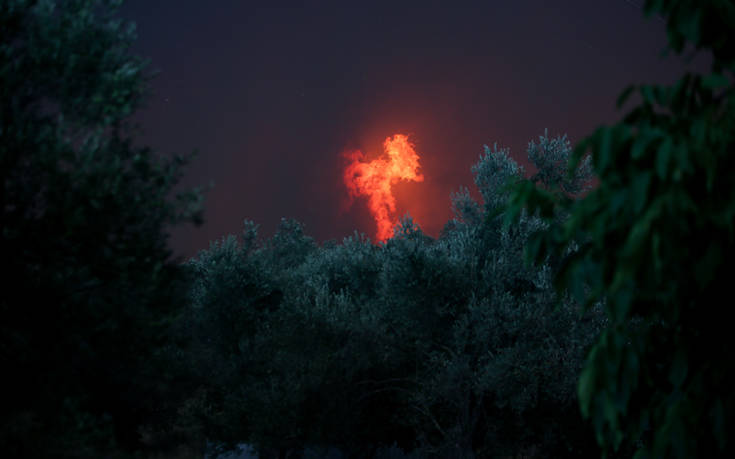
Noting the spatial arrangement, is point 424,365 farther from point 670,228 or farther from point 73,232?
point 670,228

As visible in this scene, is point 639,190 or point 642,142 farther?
point 642,142

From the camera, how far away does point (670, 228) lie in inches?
158

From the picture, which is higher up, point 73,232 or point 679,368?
point 73,232

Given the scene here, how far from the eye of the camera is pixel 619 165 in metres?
4.72

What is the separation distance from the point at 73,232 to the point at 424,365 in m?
16.9

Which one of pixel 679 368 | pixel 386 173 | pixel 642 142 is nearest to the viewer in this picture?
pixel 642 142

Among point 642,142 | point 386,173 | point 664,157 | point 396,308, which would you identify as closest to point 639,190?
point 664,157

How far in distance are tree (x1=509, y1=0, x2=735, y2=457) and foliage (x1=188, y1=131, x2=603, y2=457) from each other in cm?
1523

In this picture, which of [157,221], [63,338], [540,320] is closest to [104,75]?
[157,221]

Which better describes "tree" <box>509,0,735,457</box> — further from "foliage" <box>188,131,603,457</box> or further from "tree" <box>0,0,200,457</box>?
"foliage" <box>188,131,603,457</box>

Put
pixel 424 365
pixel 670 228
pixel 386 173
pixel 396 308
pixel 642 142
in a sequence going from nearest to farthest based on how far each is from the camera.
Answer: pixel 670 228 < pixel 642 142 < pixel 424 365 < pixel 396 308 < pixel 386 173

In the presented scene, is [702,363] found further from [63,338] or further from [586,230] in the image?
[63,338]

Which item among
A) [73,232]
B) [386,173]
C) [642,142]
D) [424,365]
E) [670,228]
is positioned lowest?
[670,228]

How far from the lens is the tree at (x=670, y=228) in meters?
4.11
